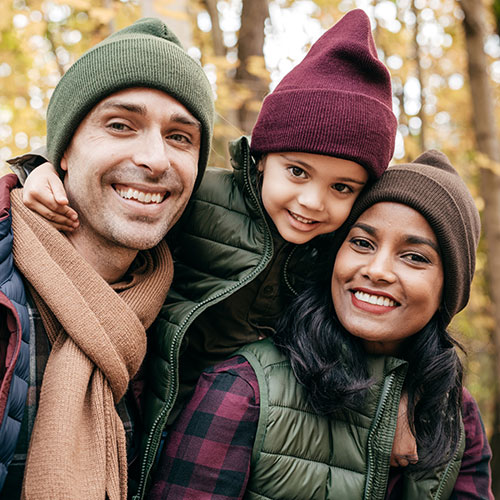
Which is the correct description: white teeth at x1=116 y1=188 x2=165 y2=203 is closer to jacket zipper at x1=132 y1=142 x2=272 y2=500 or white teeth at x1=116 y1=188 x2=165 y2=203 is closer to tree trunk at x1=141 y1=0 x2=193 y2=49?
jacket zipper at x1=132 y1=142 x2=272 y2=500

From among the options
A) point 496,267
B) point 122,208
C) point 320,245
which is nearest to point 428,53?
point 496,267

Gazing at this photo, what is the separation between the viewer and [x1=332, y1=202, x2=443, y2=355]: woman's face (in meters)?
2.12

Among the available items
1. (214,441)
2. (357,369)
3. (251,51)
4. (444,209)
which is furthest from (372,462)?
(251,51)

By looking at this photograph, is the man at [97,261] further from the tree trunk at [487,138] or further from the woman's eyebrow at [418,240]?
the tree trunk at [487,138]

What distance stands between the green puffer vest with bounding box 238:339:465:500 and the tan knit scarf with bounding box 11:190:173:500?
50cm

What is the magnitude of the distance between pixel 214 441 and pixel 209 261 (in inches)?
30.2

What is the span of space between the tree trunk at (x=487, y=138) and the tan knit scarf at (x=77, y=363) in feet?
15.0

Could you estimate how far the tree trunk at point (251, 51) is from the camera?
529 cm

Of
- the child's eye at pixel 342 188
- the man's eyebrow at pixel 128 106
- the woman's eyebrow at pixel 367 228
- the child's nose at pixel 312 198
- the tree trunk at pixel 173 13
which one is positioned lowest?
the woman's eyebrow at pixel 367 228

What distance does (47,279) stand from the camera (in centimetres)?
192

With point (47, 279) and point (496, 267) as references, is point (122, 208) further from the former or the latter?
point (496, 267)

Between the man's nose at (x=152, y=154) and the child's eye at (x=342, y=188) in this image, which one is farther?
the child's eye at (x=342, y=188)

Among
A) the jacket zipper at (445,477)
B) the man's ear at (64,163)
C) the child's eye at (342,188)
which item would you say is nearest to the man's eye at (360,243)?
the child's eye at (342,188)

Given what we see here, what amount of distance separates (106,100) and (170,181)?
41cm
